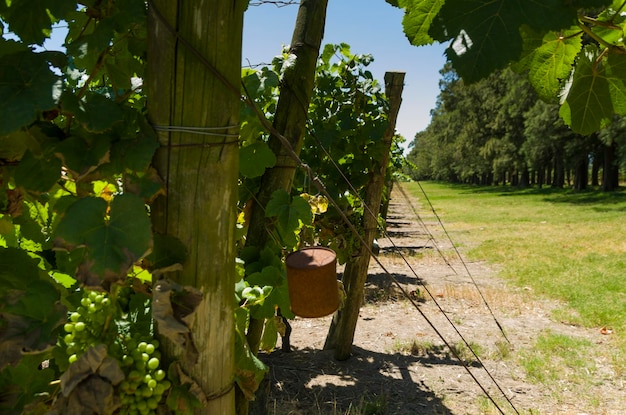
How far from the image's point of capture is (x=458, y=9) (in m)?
0.98

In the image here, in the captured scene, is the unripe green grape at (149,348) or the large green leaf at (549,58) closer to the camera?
the unripe green grape at (149,348)

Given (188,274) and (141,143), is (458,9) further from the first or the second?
(188,274)

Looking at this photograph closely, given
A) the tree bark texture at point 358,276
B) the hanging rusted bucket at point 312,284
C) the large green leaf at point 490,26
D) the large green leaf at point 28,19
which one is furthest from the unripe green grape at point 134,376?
the tree bark texture at point 358,276

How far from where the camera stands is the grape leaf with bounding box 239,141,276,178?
226 centimetres

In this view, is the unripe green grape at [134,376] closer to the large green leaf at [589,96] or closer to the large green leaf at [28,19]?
the large green leaf at [28,19]

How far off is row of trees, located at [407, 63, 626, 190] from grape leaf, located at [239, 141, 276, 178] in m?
15.8

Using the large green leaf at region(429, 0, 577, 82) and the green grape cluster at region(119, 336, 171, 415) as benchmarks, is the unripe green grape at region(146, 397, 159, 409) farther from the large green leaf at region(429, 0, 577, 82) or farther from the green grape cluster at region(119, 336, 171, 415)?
the large green leaf at region(429, 0, 577, 82)

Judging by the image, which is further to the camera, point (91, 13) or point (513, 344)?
point (513, 344)

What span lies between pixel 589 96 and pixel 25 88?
140 centimetres

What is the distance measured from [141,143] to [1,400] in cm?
84

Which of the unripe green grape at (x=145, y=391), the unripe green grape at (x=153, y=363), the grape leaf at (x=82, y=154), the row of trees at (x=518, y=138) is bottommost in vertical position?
the unripe green grape at (x=145, y=391)

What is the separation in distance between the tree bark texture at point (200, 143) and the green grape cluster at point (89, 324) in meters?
0.16

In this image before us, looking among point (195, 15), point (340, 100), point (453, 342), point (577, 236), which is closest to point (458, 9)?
point (195, 15)

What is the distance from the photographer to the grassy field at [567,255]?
287 inches
